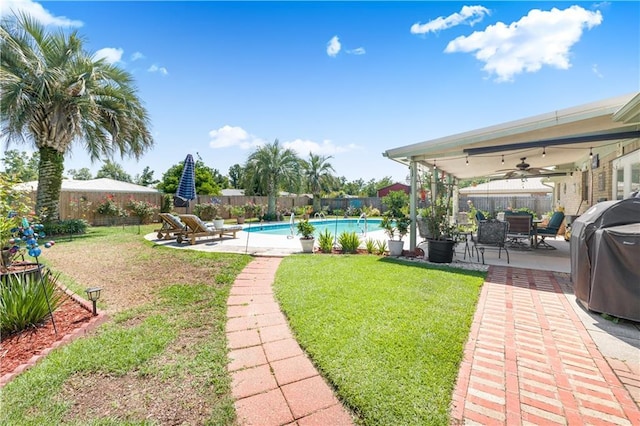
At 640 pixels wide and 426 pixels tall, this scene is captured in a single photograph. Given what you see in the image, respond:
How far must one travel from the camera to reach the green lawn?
2.11 m

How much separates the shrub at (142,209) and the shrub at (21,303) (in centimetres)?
1539

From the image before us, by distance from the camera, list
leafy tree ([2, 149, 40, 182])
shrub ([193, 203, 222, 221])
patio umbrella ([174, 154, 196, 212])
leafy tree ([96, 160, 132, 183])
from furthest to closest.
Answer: leafy tree ([96, 160, 132, 183]) → leafy tree ([2, 149, 40, 182]) → shrub ([193, 203, 222, 221]) → patio umbrella ([174, 154, 196, 212])

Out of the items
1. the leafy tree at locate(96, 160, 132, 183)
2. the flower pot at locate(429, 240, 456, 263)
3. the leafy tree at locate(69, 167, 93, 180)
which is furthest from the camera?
the leafy tree at locate(69, 167, 93, 180)

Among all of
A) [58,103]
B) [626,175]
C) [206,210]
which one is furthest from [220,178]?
[626,175]

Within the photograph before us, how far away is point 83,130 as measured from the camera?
12.0 metres

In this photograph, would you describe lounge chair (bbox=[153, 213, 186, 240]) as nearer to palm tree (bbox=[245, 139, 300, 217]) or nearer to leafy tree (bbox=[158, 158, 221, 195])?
palm tree (bbox=[245, 139, 300, 217])

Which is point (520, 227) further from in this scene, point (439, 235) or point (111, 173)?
point (111, 173)

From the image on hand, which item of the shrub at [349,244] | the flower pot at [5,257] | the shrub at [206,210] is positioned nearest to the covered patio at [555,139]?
the shrub at [349,244]

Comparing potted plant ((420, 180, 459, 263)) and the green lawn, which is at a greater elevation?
potted plant ((420, 180, 459, 263))

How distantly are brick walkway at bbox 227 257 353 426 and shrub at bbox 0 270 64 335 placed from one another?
2.21m

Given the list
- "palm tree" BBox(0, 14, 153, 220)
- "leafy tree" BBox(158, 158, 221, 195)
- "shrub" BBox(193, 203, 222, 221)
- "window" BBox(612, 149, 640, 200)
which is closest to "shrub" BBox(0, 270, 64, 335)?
"palm tree" BBox(0, 14, 153, 220)

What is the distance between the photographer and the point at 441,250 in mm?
7035

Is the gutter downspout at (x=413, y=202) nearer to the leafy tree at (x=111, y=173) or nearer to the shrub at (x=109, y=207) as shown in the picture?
the shrub at (x=109, y=207)

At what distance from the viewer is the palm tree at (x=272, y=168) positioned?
70.2ft
